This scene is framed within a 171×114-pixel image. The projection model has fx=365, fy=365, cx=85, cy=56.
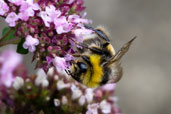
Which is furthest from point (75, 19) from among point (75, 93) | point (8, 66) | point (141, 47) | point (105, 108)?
point (141, 47)

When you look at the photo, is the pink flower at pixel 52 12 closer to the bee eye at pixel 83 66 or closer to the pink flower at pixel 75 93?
the bee eye at pixel 83 66

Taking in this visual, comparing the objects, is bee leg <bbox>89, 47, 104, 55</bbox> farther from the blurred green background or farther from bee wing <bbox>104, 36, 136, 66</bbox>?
the blurred green background

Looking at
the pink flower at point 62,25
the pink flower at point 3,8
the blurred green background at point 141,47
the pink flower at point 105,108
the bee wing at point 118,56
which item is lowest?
the bee wing at point 118,56

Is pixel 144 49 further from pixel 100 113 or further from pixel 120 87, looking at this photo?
pixel 100 113

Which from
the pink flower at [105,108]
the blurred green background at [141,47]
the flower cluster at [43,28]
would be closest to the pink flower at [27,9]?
the flower cluster at [43,28]

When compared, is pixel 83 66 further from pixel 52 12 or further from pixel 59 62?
pixel 52 12

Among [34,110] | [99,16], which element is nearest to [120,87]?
[99,16]
